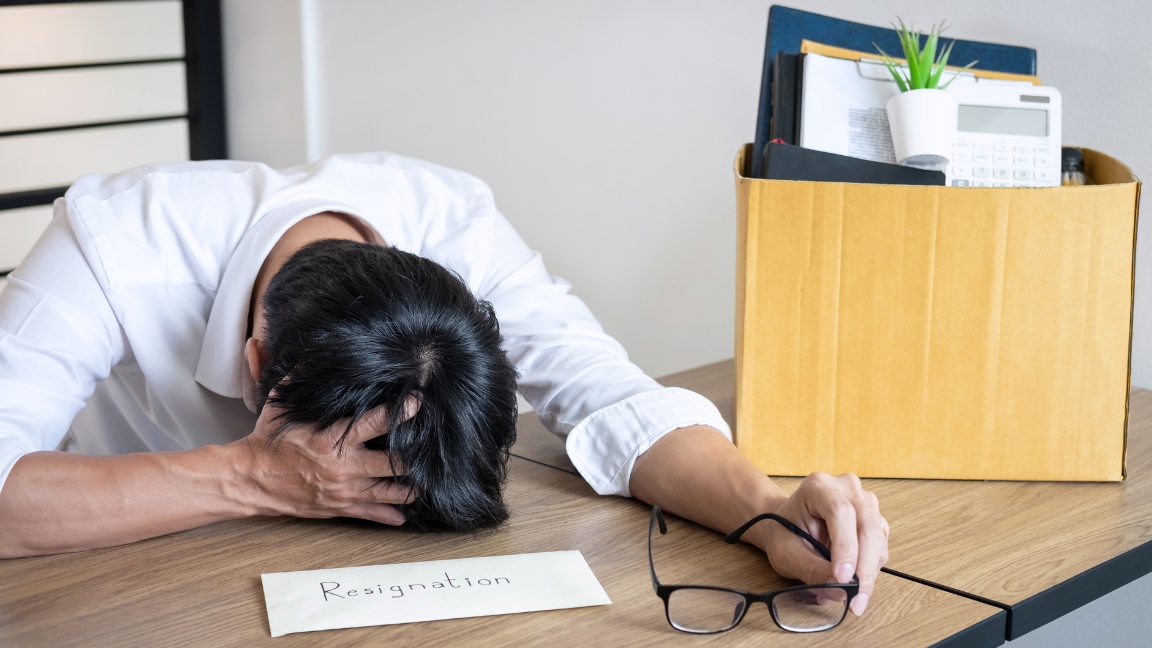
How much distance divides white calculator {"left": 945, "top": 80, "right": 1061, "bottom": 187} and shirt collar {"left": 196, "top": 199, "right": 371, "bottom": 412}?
26.3 inches

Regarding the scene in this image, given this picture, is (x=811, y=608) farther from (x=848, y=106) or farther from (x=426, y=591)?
(x=848, y=106)

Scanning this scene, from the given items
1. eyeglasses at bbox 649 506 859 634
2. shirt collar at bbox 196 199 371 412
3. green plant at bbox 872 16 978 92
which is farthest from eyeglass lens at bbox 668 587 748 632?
green plant at bbox 872 16 978 92

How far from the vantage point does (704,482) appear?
0.72 m

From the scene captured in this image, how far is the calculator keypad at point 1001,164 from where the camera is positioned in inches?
34.7

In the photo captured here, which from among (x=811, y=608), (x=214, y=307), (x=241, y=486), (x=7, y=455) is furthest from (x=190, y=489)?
(x=811, y=608)

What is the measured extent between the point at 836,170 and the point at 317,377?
48 cm

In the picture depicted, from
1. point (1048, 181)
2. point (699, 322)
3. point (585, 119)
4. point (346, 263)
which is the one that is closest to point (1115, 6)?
point (1048, 181)

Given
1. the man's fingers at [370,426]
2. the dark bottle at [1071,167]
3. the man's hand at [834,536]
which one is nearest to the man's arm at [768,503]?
the man's hand at [834,536]

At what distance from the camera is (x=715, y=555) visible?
666 millimetres

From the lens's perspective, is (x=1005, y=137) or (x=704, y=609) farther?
(x=1005, y=137)

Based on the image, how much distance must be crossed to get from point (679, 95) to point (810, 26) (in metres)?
0.54

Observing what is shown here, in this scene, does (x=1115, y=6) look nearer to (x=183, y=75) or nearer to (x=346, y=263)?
(x=346, y=263)

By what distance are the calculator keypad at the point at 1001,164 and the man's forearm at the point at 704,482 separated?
0.38 m

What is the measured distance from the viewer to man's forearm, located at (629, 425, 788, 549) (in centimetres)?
69
